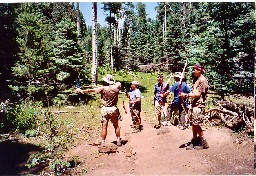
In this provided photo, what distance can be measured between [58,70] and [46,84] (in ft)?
3.71

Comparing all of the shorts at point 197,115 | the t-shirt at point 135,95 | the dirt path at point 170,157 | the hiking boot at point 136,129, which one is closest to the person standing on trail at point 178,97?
the dirt path at point 170,157

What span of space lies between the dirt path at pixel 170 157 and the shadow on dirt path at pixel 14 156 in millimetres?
1314

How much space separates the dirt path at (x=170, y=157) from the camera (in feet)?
20.2

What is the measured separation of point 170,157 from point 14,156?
454 centimetres

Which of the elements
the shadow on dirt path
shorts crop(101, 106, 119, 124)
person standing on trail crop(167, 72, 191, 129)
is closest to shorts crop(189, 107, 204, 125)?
person standing on trail crop(167, 72, 191, 129)

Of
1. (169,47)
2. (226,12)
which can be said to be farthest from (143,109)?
(169,47)

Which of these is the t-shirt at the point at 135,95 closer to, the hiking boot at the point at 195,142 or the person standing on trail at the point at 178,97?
the person standing on trail at the point at 178,97

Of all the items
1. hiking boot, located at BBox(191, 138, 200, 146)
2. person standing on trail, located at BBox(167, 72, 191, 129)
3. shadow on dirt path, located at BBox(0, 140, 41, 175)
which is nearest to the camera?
shadow on dirt path, located at BBox(0, 140, 41, 175)

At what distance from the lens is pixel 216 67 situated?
13.5 metres

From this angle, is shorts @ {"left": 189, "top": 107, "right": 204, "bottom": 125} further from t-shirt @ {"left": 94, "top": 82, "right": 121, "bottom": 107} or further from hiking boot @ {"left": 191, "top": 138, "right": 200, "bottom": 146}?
t-shirt @ {"left": 94, "top": 82, "right": 121, "bottom": 107}

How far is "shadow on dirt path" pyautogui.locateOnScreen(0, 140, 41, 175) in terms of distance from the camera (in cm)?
688

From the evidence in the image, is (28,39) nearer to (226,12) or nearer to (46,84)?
(46,84)

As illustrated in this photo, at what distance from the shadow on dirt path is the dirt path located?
4.31 ft

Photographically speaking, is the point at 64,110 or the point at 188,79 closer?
the point at 64,110
